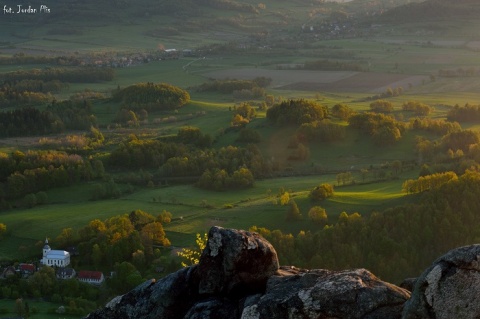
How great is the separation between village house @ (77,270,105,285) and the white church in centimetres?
322

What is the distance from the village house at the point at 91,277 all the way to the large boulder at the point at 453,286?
4723 centimetres

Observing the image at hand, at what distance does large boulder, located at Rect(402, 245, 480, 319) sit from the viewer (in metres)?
14.8

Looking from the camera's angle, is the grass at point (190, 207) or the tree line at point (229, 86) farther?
the tree line at point (229, 86)

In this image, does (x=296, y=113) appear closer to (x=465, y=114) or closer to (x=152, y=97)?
(x=465, y=114)

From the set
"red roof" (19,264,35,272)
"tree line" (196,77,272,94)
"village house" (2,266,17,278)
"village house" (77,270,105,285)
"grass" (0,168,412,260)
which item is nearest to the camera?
"village house" (77,270,105,285)

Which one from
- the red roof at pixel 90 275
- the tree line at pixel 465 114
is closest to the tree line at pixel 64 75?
the tree line at pixel 465 114

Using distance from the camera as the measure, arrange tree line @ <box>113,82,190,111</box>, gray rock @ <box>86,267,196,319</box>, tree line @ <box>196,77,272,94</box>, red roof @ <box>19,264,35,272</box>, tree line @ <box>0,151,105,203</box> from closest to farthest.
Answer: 1. gray rock @ <box>86,267,196,319</box>
2. red roof @ <box>19,264,35,272</box>
3. tree line @ <box>0,151,105,203</box>
4. tree line @ <box>113,82,190,111</box>
5. tree line @ <box>196,77,272,94</box>

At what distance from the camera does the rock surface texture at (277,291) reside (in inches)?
588

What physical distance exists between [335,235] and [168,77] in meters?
125

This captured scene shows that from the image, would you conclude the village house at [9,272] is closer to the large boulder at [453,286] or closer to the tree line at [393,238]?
the tree line at [393,238]

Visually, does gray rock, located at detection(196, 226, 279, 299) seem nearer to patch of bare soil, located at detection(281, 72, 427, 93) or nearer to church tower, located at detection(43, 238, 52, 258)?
church tower, located at detection(43, 238, 52, 258)

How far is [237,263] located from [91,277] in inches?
1713

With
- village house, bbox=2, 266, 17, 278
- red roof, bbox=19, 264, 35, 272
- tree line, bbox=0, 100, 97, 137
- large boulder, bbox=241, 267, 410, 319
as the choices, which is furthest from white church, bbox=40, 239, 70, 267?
tree line, bbox=0, 100, 97, 137

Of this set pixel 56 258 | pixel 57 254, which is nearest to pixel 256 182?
pixel 57 254
